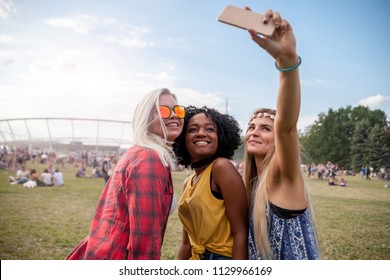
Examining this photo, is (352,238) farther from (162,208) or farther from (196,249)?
(162,208)

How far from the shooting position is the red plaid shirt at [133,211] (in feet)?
5.66

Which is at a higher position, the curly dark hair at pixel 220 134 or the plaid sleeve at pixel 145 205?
the curly dark hair at pixel 220 134

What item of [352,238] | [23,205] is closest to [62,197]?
[23,205]

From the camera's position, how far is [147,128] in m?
2.08

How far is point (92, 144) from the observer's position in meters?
30.1

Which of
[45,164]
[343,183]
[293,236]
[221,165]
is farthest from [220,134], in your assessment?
[45,164]

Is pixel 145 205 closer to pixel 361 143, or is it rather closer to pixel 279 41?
pixel 279 41

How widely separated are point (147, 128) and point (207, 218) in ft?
2.35

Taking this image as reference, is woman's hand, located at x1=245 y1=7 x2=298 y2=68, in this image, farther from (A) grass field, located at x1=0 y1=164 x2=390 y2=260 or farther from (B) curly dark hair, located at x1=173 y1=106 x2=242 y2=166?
(A) grass field, located at x1=0 y1=164 x2=390 y2=260

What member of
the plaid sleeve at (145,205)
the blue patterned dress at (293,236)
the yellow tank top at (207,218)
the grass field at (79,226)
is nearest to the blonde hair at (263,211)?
the blue patterned dress at (293,236)

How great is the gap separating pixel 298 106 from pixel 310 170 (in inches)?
1069

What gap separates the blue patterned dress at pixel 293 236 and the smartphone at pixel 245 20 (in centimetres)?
108

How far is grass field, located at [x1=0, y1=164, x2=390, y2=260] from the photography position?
559 centimetres

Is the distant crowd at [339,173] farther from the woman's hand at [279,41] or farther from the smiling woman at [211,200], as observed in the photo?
the woman's hand at [279,41]
